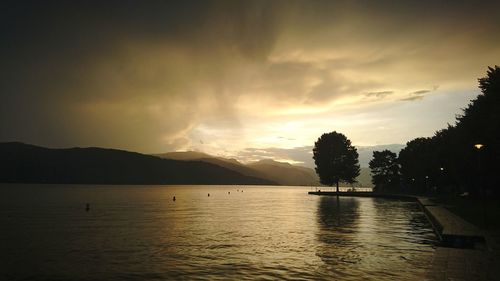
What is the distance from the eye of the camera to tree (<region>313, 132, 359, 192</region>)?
158500 millimetres

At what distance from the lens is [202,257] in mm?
28781

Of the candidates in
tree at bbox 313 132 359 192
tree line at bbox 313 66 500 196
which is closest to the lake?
tree line at bbox 313 66 500 196

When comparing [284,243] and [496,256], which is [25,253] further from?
[496,256]

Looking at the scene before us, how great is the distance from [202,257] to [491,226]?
25697 millimetres

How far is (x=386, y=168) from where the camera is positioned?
170 metres

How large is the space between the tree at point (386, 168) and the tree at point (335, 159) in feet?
41.3

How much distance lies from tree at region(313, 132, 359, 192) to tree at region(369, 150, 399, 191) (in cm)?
1257

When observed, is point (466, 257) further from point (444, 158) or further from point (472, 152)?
point (444, 158)

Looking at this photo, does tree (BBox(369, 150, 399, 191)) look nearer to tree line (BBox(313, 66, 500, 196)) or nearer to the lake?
tree line (BBox(313, 66, 500, 196))

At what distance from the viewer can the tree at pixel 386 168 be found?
16838 cm

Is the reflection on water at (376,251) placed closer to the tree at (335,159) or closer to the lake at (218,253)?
the lake at (218,253)

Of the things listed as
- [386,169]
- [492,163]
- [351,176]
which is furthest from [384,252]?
[386,169]

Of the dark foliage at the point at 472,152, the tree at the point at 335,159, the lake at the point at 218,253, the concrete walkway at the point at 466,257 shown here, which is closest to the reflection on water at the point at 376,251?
the lake at the point at 218,253

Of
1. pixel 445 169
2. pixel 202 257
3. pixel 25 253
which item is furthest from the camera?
pixel 445 169
